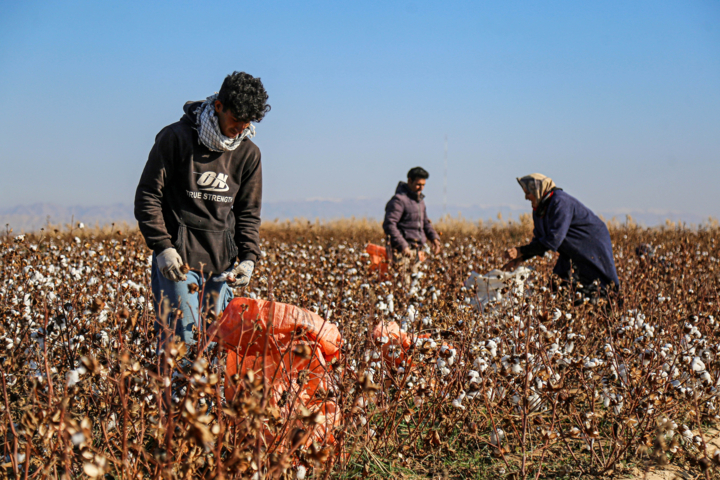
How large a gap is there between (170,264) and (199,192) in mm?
418

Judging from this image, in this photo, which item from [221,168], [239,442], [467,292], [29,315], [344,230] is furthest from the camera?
[344,230]

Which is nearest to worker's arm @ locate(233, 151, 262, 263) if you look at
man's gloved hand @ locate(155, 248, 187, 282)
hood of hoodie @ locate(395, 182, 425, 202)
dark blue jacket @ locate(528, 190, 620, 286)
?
man's gloved hand @ locate(155, 248, 187, 282)

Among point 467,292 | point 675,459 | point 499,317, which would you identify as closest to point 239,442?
point 499,317

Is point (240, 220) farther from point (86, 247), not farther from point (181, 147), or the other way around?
point (86, 247)

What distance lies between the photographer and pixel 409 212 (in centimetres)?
669

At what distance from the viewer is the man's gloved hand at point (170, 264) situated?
2449 mm

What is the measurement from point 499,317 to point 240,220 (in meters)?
1.47

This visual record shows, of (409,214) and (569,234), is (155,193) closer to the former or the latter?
(569,234)

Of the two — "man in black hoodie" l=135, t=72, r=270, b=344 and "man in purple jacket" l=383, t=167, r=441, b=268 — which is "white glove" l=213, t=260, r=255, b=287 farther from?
"man in purple jacket" l=383, t=167, r=441, b=268

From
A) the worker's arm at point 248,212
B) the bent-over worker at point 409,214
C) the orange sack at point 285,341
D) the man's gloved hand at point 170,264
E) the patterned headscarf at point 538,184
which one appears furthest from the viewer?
the bent-over worker at point 409,214

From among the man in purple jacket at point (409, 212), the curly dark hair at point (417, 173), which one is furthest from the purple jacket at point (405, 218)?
the curly dark hair at point (417, 173)

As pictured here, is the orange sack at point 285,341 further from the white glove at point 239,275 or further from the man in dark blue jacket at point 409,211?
the man in dark blue jacket at point 409,211

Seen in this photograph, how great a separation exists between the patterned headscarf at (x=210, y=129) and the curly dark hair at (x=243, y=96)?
0.08m

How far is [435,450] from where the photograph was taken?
104 inches
